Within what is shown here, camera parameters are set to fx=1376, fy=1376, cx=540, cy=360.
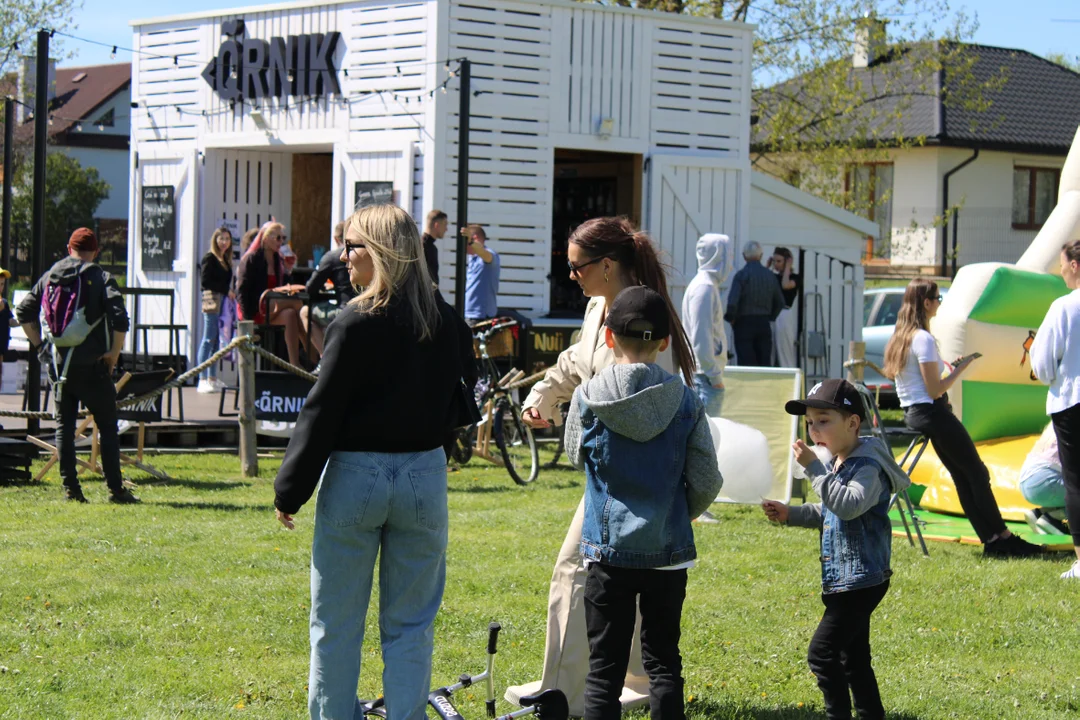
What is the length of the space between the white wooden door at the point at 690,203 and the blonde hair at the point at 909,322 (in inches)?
322

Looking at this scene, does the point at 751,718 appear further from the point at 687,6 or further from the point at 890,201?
the point at 890,201

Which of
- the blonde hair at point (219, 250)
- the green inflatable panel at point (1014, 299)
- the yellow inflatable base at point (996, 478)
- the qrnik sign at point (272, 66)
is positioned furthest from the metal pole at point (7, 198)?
the green inflatable panel at point (1014, 299)

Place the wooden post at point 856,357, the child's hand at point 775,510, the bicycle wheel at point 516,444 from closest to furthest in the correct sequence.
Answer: the child's hand at point 775,510 < the wooden post at point 856,357 < the bicycle wheel at point 516,444

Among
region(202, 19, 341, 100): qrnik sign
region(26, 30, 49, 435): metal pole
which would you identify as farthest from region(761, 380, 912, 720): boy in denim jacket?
region(202, 19, 341, 100): qrnik sign

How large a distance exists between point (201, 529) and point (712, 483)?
17.2 ft

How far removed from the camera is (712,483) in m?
4.34

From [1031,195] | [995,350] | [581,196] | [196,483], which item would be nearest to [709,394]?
[995,350]

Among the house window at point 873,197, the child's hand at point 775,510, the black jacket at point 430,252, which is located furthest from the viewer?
the house window at point 873,197

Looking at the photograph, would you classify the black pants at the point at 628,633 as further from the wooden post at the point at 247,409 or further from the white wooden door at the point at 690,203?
the white wooden door at the point at 690,203

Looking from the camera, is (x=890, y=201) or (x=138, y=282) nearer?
(x=138, y=282)

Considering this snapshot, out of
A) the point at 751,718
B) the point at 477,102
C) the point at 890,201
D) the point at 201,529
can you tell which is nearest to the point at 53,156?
the point at 890,201

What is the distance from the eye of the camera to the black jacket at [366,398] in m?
4.16

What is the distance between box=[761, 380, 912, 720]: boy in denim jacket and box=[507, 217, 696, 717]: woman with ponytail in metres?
0.59

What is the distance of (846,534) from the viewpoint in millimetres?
4770
